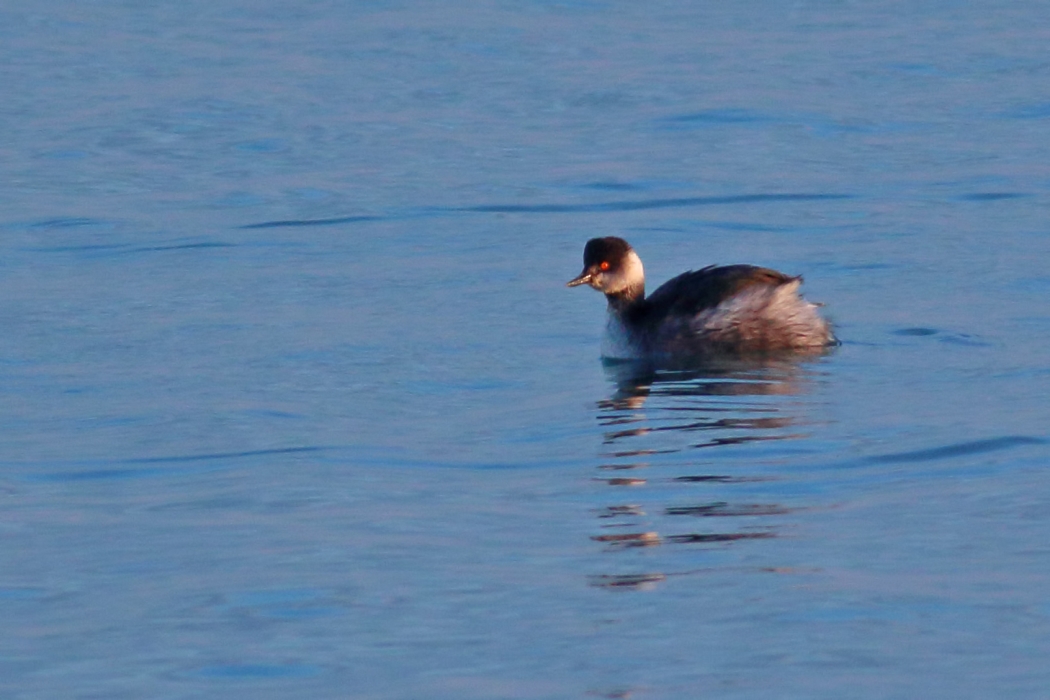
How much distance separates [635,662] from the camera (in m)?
5.57

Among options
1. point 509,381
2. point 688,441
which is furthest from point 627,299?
point 688,441

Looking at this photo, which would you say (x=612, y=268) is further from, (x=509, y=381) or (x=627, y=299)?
(x=509, y=381)

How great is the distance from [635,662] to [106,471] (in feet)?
10.1

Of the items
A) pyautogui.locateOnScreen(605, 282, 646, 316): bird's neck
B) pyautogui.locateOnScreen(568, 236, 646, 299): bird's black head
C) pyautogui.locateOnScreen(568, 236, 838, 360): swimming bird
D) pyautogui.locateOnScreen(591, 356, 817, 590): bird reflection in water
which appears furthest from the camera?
pyautogui.locateOnScreen(568, 236, 646, 299): bird's black head

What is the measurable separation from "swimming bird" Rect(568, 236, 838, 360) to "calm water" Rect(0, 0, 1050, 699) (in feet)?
0.93

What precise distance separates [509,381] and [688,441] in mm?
1606

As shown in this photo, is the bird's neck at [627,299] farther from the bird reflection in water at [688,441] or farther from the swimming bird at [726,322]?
the bird reflection in water at [688,441]

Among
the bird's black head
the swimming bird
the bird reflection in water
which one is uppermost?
the bird's black head

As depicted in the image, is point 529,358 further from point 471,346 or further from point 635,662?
point 635,662

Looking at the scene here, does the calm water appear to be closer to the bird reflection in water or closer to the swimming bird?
the bird reflection in water

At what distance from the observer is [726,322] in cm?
1063

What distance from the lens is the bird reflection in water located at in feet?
22.4

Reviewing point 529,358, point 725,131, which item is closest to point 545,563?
point 529,358

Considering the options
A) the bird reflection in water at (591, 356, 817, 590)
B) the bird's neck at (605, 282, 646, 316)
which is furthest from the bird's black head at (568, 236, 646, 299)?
the bird reflection in water at (591, 356, 817, 590)
